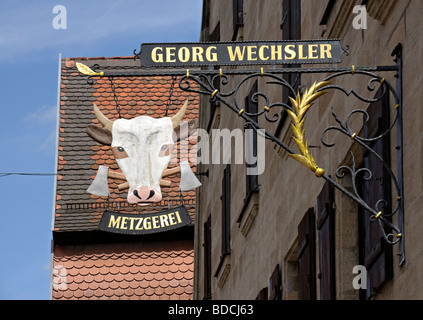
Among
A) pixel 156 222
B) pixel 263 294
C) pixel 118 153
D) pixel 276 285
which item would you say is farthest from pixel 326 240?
pixel 156 222

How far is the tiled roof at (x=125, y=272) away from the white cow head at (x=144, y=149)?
13.0 m

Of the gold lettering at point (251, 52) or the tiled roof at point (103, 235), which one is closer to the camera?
the gold lettering at point (251, 52)

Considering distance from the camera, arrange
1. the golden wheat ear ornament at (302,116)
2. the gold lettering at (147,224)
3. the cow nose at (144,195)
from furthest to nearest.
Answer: the gold lettering at (147,224)
the cow nose at (144,195)
the golden wheat ear ornament at (302,116)

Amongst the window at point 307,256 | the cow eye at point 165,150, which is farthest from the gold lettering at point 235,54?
the window at point 307,256

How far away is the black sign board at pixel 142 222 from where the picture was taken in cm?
1802

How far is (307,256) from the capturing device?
12141mm

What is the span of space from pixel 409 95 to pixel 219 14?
12674 mm

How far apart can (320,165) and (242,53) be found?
2356 mm

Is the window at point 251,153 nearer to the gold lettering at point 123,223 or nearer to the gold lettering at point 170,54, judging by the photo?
the gold lettering at point 123,223

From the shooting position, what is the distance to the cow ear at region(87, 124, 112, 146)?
646 inches

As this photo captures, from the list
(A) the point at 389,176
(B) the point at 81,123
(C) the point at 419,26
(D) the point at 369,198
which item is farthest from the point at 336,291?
(B) the point at 81,123

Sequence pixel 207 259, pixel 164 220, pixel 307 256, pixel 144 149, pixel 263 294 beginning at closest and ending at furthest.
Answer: pixel 144 149, pixel 307 256, pixel 263 294, pixel 164 220, pixel 207 259

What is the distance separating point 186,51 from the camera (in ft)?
32.3

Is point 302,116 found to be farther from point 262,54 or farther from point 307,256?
point 307,256
